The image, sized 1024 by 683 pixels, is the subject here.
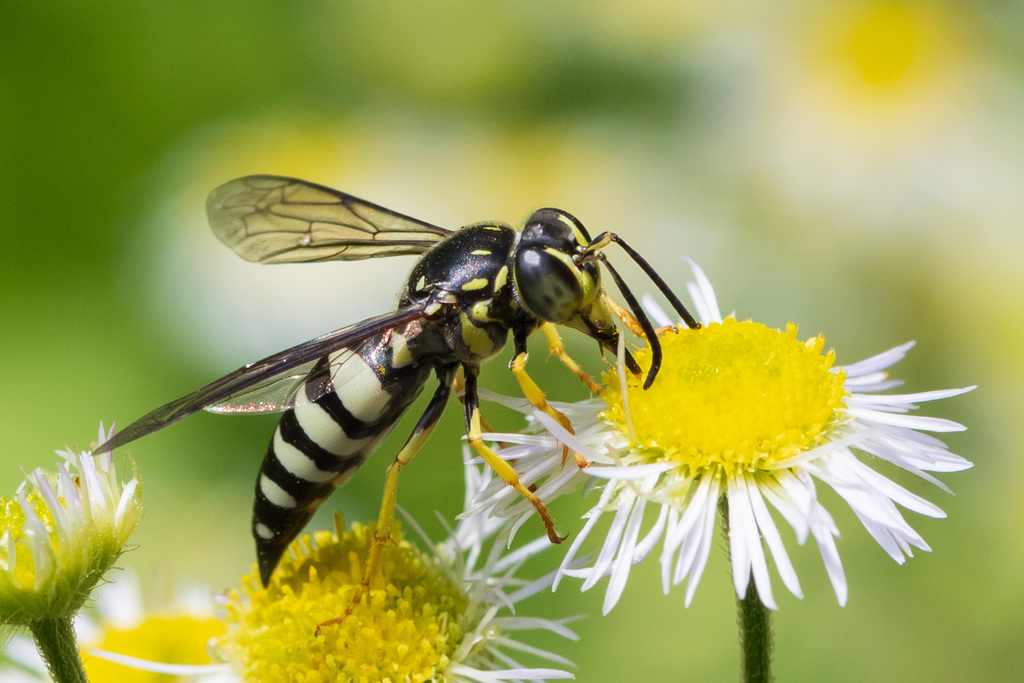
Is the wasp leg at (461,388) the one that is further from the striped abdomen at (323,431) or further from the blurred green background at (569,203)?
the blurred green background at (569,203)

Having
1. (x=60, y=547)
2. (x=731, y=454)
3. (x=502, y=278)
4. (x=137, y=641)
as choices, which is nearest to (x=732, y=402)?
(x=731, y=454)

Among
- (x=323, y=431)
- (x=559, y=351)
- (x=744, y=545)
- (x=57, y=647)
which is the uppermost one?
(x=559, y=351)

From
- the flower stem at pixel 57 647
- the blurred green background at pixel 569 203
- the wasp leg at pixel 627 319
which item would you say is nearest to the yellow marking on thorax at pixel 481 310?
the wasp leg at pixel 627 319

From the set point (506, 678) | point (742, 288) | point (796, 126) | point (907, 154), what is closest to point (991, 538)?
point (742, 288)

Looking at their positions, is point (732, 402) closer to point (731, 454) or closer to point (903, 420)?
point (731, 454)

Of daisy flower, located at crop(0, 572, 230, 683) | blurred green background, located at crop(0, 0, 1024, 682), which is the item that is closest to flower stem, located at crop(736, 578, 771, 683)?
daisy flower, located at crop(0, 572, 230, 683)

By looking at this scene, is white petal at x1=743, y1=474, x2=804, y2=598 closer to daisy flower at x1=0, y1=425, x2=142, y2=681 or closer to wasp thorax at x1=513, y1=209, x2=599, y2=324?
wasp thorax at x1=513, y1=209, x2=599, y2=324
